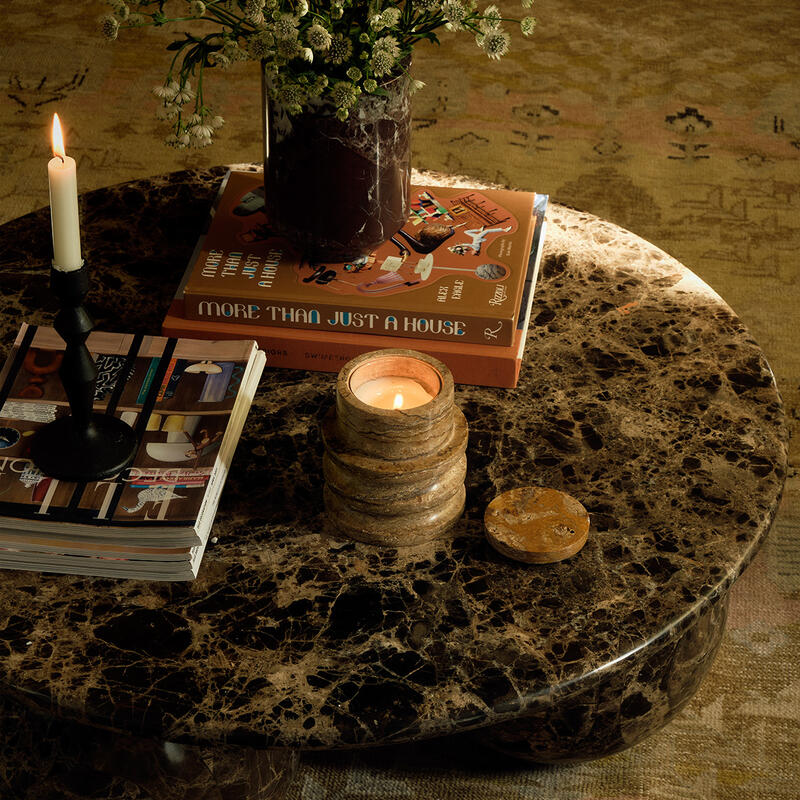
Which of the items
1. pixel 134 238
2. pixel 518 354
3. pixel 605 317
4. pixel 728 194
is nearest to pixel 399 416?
pixel 518 354

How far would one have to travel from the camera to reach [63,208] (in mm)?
955

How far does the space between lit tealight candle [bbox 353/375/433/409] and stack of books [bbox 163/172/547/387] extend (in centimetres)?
19

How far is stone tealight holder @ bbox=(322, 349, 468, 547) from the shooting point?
100 cm

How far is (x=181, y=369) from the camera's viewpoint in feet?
3.92

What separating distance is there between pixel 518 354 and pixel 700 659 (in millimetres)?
401

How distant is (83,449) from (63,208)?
24 centimetres

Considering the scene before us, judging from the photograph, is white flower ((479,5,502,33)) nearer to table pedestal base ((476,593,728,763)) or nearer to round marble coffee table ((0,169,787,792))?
round marble coffee table ((0,169,787,792))

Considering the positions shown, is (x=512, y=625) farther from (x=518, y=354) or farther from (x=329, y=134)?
(x=329, y=134)

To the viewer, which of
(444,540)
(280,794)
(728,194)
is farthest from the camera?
(728,194)

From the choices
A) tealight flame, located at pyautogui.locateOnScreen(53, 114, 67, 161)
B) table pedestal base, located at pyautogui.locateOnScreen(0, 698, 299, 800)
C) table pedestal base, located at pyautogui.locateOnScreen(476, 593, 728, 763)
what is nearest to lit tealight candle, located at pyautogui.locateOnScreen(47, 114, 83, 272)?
tealight flame, located at pyautogui.locateOnScreen(53, 114, 67, 161)

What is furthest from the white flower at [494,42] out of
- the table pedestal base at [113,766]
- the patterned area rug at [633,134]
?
the patterned area rug at [633,134]

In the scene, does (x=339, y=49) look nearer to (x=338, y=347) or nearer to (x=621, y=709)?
(x=338, y=347)

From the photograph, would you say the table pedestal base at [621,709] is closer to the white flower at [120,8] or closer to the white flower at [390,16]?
the white flower at [390,16]

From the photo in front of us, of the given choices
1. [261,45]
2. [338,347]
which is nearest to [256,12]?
[261,45]
